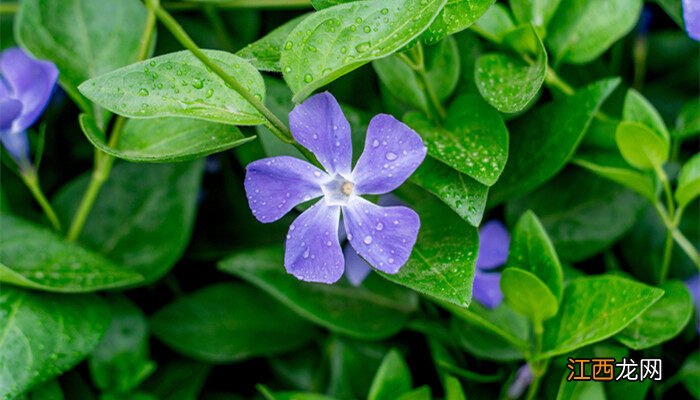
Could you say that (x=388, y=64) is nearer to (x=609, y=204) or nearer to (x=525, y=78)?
(x=525, y=78)

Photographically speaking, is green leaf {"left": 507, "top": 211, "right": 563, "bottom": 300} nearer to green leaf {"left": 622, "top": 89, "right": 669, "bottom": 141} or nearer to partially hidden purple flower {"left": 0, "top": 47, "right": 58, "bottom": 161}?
Result: green leaf {"left": 622, "top": 89, "right": 669, "bottom": 141}

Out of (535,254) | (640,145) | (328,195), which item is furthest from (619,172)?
(328,195)

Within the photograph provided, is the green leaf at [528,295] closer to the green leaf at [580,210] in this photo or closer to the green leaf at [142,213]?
the green leaf at [580,210]

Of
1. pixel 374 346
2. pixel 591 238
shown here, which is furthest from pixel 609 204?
pixel 374 346

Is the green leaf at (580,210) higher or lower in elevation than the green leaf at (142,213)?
higher

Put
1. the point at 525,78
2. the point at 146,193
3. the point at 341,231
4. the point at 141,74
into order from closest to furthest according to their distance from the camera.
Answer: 1. the point at 141,74
2. the point at 525,78
3. the point at 341,231
4. the point at 146,193

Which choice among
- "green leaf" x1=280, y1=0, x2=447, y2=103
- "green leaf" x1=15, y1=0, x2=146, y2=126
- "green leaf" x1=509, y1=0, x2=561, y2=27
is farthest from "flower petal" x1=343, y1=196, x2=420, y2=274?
"green leaf" x1=15, y1=0, x2=146, y2=126

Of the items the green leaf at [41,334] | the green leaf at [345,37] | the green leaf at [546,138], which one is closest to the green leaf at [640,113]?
the green leaf at [546,138]
